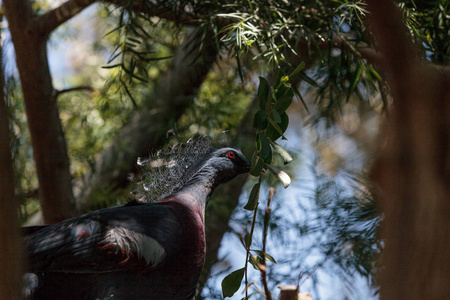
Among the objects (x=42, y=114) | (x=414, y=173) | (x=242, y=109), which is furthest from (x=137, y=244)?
(x=242, y=109)

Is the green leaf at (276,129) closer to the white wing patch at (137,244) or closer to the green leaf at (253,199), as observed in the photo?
the green leaf at (253,199)

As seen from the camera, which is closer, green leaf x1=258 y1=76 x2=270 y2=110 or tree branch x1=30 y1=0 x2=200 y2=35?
green leaf x1=258 y1=76 x2=270 y2=110

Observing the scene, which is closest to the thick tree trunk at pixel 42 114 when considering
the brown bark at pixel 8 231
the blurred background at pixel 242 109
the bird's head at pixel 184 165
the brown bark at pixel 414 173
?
the blurred background at pixel 242 109

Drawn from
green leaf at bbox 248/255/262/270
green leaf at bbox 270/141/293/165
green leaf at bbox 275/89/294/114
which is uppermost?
green leaf at bbox 275/89/294/114

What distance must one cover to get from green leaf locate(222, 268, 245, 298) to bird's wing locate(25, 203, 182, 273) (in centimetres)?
11

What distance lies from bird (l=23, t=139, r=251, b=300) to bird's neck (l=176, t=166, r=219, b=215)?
14mm

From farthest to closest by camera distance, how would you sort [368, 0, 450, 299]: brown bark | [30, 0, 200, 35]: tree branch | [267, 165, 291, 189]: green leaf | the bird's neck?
[30, 0, 200, 35]: tree branch
the bird's neck
[267, 165, 291, 189]: green leaf
[368, 0, 450, 299]: brown bark

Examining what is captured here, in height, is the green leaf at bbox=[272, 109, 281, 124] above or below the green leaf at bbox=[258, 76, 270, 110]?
below

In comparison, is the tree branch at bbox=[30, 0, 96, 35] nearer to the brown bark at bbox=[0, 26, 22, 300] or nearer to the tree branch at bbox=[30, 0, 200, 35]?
the tree branch at bbox=[30, 0, 200, 35]

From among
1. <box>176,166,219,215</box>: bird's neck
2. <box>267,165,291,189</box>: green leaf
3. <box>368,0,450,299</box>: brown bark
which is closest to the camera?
<box>368,0,450,299</box>: brown bark

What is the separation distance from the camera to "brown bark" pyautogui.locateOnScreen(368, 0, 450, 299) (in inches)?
14.9

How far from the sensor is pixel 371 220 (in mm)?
1263

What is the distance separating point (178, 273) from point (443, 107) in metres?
0.55

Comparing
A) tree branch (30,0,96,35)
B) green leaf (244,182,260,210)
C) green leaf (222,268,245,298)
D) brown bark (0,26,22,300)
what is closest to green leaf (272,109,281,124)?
green leaf (244,182,260,210)
